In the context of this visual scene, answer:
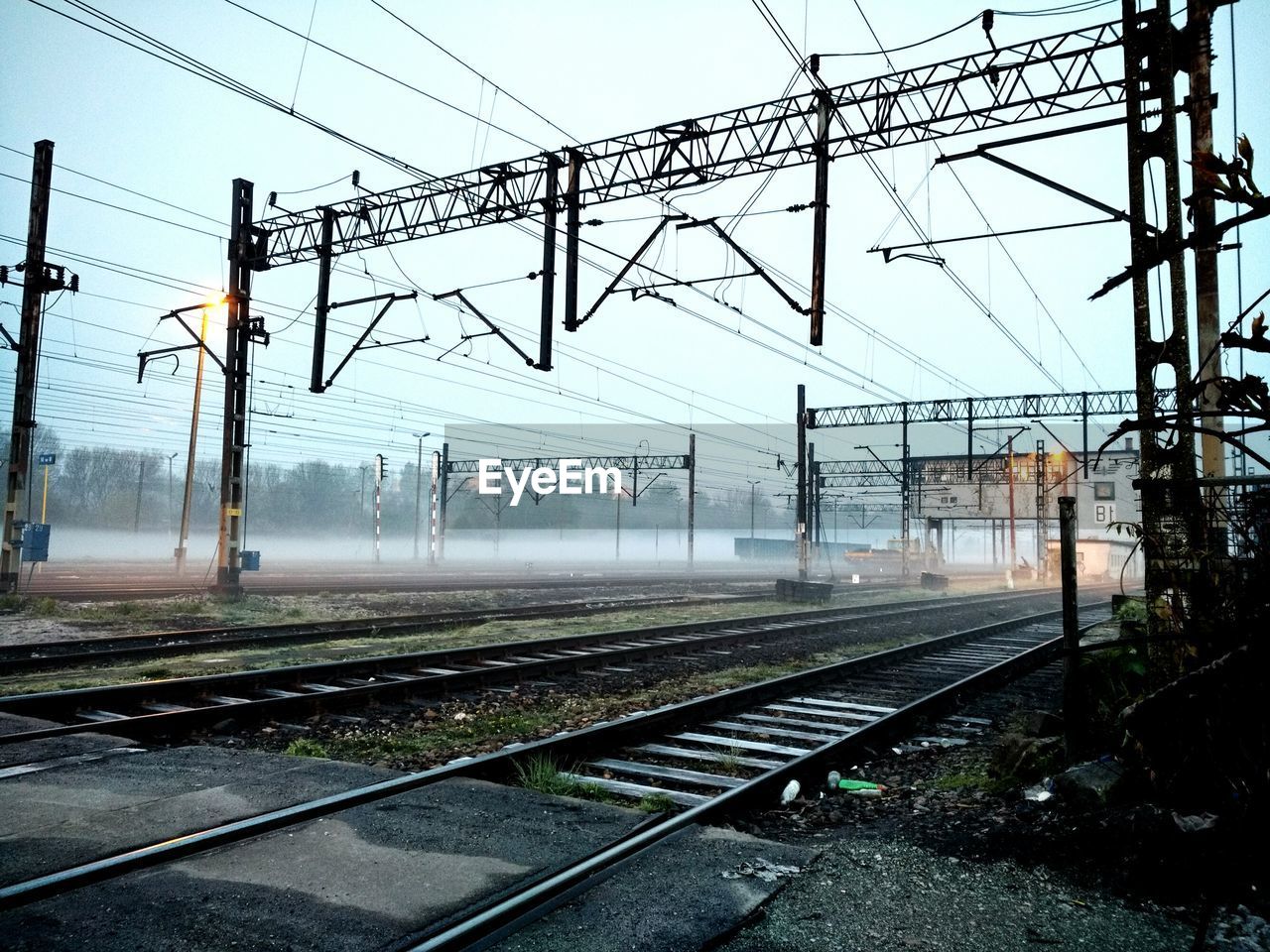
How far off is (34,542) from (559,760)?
18.2 metres

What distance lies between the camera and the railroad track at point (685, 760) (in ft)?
11.8

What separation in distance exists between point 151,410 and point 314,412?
40.7m

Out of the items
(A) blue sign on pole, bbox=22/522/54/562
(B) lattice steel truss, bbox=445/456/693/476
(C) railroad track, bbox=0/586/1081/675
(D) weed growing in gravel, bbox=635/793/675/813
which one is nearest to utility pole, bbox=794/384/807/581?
(B) lattice steel truss, bbox=445/456/693/476

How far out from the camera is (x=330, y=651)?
12047mm

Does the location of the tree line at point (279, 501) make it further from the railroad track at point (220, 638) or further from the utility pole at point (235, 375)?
the railroad track at point (220, 638)

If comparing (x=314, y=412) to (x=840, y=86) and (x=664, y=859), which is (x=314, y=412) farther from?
(x=664, y=859)

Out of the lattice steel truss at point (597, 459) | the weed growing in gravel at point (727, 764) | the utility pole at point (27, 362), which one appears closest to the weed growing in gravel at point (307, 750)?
the weed growing in gravel at point (727, 764)

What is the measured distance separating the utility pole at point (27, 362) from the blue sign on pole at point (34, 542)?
2.36 ft

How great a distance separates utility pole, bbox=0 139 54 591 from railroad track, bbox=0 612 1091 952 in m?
16.3

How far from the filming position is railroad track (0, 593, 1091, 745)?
721 cm

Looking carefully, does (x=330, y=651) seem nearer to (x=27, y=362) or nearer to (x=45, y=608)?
(x=45, y=608)

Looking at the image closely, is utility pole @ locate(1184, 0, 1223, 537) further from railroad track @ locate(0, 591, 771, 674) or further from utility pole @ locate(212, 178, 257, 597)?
utility pole @ locate(212, 178, 257, 597)

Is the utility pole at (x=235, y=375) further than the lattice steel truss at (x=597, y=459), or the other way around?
the lattice steel truss at (x=597, y=459)

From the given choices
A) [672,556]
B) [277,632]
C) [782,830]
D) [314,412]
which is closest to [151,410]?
[314,412]
